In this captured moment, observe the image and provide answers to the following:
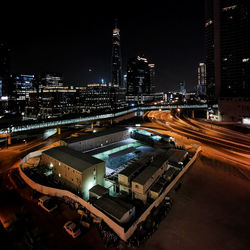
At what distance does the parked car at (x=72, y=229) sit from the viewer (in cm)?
1148

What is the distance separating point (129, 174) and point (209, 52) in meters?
122

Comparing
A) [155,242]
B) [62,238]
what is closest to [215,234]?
[155,242]

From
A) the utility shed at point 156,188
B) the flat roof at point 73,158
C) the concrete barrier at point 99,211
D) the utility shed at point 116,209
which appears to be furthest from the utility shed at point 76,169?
the utility shed at point 156,188

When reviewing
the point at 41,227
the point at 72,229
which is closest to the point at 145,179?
the point at 72,229

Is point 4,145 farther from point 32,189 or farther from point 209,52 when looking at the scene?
point 209,52

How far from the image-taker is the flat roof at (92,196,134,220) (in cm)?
1245

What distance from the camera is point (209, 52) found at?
111250 mm

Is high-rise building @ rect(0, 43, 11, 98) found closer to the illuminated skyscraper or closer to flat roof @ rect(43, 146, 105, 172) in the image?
flat roof @ rect(43, 146, 105, 172)

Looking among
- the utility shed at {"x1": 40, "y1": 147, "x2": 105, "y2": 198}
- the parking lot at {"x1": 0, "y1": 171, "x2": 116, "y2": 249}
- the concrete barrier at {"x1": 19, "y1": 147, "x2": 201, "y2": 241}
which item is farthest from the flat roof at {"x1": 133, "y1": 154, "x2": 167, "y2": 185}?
the parking lot at {"x1": 0, "y1": 171, "x2": 116, "y2": 249}

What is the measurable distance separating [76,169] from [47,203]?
3.60 metres

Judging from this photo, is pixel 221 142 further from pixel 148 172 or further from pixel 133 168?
pixel 133 168

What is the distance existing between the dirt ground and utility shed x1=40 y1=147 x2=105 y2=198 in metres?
7.36

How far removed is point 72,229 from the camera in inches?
457

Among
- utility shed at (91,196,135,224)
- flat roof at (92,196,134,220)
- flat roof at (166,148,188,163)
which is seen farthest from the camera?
flat roof at (166,148,188,163)
